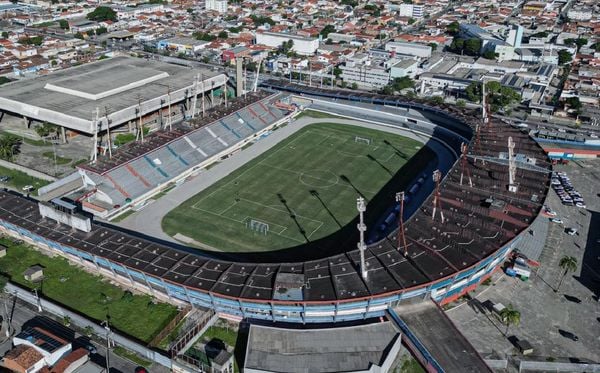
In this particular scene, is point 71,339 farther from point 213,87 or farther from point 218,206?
point 213,87

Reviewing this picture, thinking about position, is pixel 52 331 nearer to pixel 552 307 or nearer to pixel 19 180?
pixel 19 180

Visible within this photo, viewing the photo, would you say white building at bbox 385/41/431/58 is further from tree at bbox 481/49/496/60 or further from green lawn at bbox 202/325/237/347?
green lawn at bbox 202/325/237/347

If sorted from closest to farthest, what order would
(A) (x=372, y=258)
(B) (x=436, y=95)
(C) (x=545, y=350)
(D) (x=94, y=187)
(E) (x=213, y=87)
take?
(C) (x=545, y=350) → (A) (x=372, y=258) → (D) (x=94, y=187) → (E) (x=213, y=87) → (B) (x=436, y=95)

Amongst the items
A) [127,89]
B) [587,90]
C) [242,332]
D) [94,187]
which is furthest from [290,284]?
[587,90]

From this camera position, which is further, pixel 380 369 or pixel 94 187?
pixel 94 187

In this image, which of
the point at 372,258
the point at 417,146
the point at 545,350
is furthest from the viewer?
the point at 417,146

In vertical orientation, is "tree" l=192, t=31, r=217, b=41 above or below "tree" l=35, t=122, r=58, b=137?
above

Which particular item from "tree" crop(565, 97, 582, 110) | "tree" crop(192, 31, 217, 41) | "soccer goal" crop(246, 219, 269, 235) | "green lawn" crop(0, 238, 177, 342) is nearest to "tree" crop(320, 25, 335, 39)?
"tree" crop(192, 31, 217, 41)
